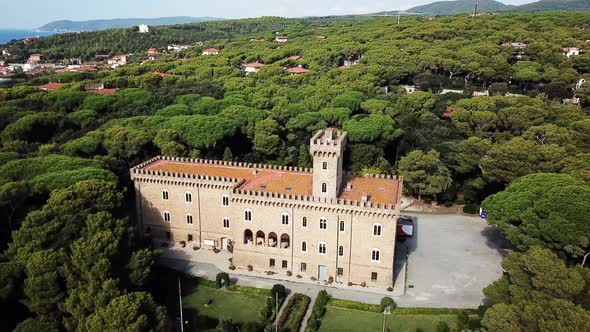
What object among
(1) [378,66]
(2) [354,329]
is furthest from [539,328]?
(1) [378,66]

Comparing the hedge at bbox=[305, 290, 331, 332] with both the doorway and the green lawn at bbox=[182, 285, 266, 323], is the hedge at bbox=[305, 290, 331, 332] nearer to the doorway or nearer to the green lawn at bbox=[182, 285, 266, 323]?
the doorway

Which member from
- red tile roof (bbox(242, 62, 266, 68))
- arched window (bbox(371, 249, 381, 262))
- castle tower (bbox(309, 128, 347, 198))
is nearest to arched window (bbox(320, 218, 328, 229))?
castle tower (bbox(309, 128, 347, 198))

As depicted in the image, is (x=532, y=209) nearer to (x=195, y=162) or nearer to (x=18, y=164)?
(x=195, y=162)

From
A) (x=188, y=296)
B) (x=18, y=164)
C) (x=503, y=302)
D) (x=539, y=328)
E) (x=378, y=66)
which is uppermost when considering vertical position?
(x=378, y=66)

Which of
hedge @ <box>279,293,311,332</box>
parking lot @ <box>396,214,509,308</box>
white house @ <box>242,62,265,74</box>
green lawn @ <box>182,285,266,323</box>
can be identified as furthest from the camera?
white house @ <box>242,62,265,74</box>

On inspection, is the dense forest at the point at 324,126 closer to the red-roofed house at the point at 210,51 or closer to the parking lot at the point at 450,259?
the parking lot at the point at 450,259

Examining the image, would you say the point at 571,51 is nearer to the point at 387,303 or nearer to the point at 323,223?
the point at 323,223

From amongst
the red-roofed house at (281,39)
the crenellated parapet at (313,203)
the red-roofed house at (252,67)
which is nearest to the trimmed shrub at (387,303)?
the crenellated parapet at (313,203)
